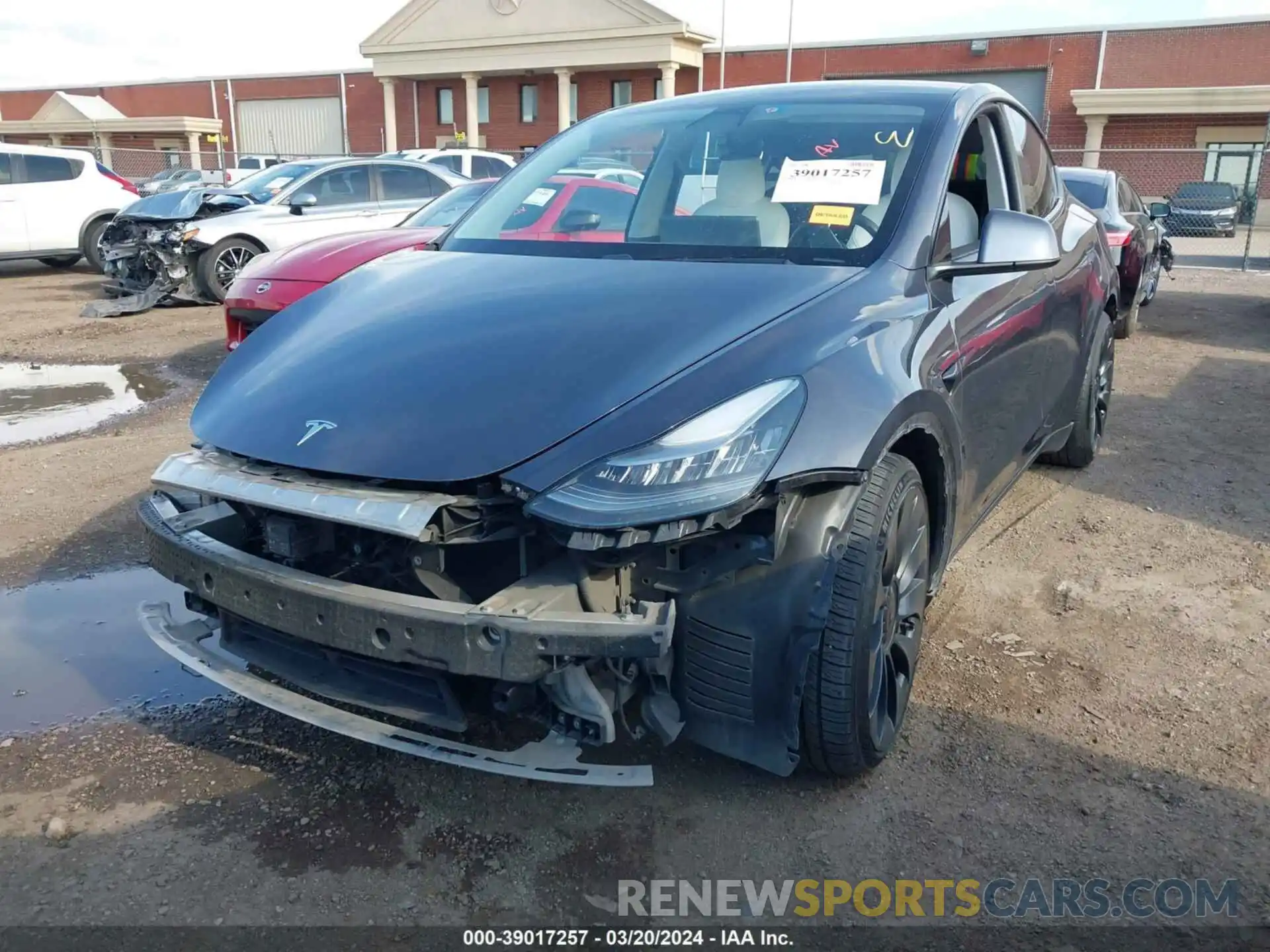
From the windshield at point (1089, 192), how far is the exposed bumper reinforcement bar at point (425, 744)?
8186 millimetres

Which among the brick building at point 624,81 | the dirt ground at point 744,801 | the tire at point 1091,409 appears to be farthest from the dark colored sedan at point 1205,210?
the dirt ground at point 744,801

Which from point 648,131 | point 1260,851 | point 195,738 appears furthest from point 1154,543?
point 195,738

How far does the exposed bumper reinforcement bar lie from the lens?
2.35 meters

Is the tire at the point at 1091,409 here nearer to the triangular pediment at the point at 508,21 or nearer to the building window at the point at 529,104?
the triangular pediment at the point at 508,21

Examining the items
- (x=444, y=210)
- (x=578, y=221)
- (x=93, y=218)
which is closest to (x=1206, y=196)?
(x=444, y=210)

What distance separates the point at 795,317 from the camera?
255 centimetres

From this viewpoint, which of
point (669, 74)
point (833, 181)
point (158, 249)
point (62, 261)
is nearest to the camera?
point (833, 181)

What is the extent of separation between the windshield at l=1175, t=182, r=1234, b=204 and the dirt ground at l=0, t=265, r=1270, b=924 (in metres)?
24.4

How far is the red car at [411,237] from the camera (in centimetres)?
359

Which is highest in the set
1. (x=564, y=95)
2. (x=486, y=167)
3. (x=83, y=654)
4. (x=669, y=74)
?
(x=669, y=74)

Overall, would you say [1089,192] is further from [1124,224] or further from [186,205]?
[186,205]

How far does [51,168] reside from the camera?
14398mm

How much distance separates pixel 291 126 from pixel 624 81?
19.9 m

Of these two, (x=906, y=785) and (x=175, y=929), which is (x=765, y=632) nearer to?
(x=906, y=785)
